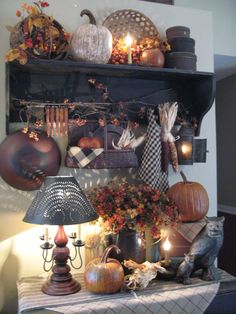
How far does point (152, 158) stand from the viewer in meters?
1.89

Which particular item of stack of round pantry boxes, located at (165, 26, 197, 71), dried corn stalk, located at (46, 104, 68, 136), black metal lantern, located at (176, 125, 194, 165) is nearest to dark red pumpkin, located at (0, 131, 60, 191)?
dried corn stalk, located at (46, 104, 68, 136)

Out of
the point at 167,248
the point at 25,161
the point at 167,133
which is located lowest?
the point at 167,248

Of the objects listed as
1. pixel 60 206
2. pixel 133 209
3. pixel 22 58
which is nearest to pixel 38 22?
pixel 22 58

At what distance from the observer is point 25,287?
1615mm

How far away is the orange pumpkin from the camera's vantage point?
1.79 m

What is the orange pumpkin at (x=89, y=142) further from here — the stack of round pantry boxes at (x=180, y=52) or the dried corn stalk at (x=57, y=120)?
the stack of round pantry boxes at (x=180, y=52)

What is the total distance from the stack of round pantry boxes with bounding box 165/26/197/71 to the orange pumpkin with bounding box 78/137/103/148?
2.01 ft

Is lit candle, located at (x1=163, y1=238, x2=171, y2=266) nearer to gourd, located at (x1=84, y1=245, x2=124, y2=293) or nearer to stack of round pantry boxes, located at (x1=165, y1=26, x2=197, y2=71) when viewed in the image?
gourd, located at (x1=84, y1=245, x2=124, y2=293)

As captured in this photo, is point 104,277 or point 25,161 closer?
point 104,277

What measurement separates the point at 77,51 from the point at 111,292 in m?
1.16

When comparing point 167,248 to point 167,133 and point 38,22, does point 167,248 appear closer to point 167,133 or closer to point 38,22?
point 167,133

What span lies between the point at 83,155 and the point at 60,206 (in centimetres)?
37

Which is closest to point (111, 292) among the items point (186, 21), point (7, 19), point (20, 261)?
point (20, 261)

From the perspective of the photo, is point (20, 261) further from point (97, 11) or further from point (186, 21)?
point (186, 21)
